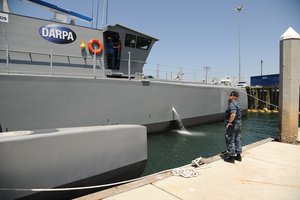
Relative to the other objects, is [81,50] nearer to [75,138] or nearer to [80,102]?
[80,102]

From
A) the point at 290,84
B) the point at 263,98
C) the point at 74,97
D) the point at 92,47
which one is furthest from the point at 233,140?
the point at 263,98

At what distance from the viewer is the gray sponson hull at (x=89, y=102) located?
521 centimetres

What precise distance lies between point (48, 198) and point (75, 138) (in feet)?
2.62

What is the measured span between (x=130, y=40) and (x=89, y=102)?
11.2 ft

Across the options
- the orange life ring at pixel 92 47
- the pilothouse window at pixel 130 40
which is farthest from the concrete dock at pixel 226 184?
the pilothouse window at pixel 130 40

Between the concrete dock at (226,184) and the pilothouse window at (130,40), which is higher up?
the pilothouse window at (130,40)

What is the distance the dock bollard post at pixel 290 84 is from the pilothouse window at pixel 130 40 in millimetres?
5198

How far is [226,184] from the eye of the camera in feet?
10.0

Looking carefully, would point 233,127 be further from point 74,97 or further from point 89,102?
point 74,97

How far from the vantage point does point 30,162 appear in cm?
249

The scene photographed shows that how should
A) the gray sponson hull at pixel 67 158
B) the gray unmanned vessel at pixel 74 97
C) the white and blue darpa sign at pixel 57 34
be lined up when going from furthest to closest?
the white and blue darpa sign at pixel 57 34, the gray unmanned vessel at pixel 74 97, the gray sponson hull at pixel 67 158

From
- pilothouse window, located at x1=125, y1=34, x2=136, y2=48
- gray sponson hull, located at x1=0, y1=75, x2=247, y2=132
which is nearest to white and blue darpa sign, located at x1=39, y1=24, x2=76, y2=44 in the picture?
gray sponson hull, located at x1=0, y1=75, x2=247, y2=132

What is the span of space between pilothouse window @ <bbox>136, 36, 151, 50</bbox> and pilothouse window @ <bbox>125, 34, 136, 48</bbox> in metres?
0.22

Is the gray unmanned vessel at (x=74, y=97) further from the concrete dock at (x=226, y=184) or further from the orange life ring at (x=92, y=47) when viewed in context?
the concrete dock at (x=226, y=184)
